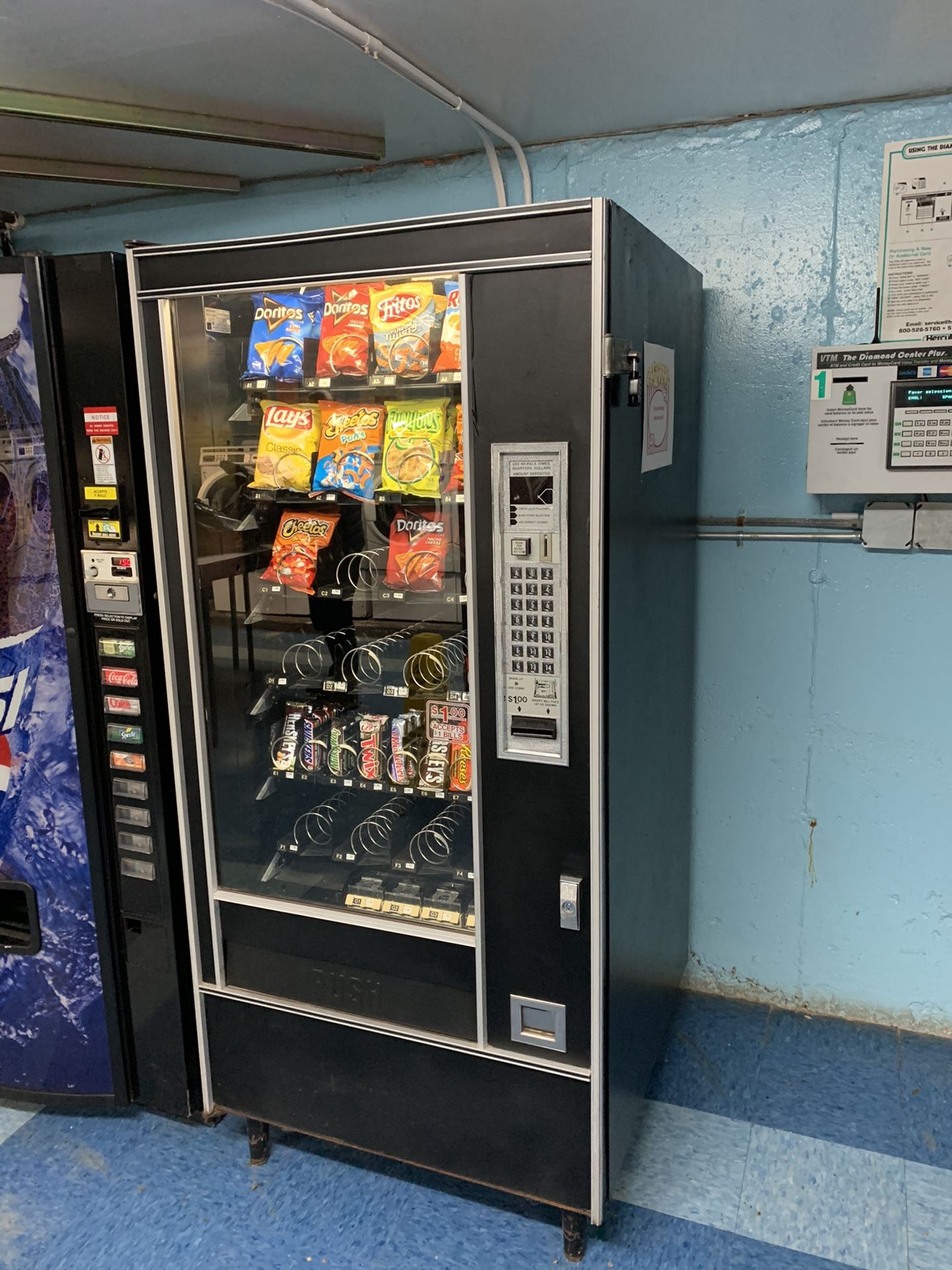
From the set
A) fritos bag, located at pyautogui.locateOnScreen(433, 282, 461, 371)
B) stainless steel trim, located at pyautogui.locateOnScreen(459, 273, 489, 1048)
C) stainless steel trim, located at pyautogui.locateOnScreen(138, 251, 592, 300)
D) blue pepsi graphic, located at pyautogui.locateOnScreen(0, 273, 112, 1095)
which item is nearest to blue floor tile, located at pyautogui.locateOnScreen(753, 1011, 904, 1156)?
stainless steel trim, located at pyautogui.locateOnScreen(459, 273, 489, 1048)

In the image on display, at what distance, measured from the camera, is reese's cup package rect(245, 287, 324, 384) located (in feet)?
6.04

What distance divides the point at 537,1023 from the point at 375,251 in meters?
1.47

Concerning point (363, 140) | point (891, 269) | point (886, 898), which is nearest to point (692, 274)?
point (891, 269)

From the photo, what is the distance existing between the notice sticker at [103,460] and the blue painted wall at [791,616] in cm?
111

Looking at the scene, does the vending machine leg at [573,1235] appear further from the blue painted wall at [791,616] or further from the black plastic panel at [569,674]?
the blue painted wall at [791,616]

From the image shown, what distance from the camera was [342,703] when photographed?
7.12 feet

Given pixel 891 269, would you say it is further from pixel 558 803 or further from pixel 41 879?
pixel 41 879

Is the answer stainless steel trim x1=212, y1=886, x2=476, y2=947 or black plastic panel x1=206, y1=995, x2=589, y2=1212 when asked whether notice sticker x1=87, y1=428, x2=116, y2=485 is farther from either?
black plastic panel x1=206, y1=995, x2=589, y2=1212

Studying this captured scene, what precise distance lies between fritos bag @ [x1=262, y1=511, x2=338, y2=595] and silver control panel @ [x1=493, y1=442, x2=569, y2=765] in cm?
51

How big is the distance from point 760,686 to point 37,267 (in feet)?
6.43

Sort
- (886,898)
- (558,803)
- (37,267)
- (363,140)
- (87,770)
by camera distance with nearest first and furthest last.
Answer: (558,803) < (37,267) < (87,770) < (363,140) < (886,898)

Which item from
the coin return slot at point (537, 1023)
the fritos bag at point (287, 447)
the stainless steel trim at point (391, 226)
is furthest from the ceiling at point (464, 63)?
A: the coin return slot at point (537, 1023)

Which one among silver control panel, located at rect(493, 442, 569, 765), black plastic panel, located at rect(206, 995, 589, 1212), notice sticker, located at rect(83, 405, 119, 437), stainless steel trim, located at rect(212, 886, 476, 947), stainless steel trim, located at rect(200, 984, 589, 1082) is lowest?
black plastic panel, located at rect(206, 995, 589, 1212)

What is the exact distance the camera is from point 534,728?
169 centimetres
